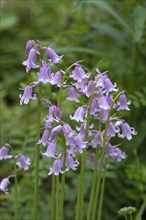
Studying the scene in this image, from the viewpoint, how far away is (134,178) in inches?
A: 144

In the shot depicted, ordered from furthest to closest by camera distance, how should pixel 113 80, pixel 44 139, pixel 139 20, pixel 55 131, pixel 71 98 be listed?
pixel 113 80 < pixel 139 20 < pixel 71 98 < pixel 44 139 < pixel 55 131

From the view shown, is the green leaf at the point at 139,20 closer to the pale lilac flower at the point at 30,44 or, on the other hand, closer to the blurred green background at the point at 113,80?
the blurred green background at the point at 113,80

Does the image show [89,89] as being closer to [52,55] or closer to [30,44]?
[52,55]

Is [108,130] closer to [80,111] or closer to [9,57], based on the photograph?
[80,111]

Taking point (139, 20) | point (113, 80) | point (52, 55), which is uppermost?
point (113, 80)

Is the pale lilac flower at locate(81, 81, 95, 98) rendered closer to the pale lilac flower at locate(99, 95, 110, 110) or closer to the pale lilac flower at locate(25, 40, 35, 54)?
the pale lilac flower at locate(99, 95, 110, 110)

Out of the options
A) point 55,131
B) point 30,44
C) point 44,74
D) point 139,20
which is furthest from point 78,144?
point 139,20

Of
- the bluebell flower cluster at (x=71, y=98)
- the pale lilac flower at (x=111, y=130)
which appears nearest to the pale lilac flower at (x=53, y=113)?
the bluebell flower cluster at (x=71, y=98)

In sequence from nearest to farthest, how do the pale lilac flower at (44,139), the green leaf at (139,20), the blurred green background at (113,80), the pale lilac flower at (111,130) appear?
the pale lilac flower at (44,139) → the pale lilac flower at (111,130) → the green leaf at (139,20) → the blurred green background at (113,80)

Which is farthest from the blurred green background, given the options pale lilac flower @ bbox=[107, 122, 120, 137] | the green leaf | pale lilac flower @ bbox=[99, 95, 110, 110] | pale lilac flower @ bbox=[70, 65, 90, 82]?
pale lilac flower @ bbox=[107, 122, 120, 137]

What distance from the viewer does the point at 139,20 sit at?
11.0 feet

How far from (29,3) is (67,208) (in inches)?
157

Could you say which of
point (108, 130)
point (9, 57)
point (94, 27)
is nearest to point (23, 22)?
point (9, 57)

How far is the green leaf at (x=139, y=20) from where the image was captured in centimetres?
328
